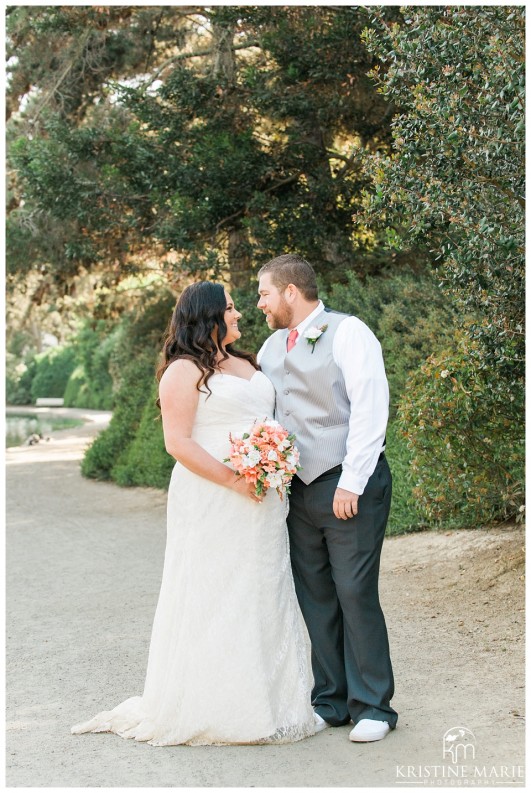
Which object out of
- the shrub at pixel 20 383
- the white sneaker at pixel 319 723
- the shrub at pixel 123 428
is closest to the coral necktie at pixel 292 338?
the white sneaker at pixel 319 723

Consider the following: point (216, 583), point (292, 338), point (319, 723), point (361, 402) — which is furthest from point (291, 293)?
point (319, 723)

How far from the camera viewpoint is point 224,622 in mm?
4340

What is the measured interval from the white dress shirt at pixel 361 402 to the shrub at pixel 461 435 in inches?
72.9

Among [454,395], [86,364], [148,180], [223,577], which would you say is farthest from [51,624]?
[86,364]

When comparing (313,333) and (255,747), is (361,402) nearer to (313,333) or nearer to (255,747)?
(313,333)

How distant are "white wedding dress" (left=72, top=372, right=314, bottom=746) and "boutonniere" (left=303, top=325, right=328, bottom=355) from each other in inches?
12.4

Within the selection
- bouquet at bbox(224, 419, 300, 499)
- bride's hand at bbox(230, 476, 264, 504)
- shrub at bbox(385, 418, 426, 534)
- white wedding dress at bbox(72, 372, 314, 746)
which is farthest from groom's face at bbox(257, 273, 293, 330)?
shrub at bbox(385, 418, 426, 534)

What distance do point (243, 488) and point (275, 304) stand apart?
912 millimetres

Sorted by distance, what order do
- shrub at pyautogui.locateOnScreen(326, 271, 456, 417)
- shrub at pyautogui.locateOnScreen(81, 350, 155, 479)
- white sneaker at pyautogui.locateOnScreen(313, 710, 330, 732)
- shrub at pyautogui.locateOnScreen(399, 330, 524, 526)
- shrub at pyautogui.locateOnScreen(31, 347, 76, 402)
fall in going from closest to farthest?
white sneaker at pyautogui.locateOnScreen(313, 710, 330, 732) → shrub at pyautogui.locateOnScreen(399, 330, 524, 526) → shrub at pyautogui.locateOnScreen(326, 271, 456, 417) → shrub at pyautogui.locateOnScreen(81, 350, 155, 479) → shrub at pyautogui.locateOnScreen(31, 347, 76, 402)

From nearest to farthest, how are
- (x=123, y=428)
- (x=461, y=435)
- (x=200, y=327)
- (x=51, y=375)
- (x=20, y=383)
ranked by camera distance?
1. (x=200, y=327)
2. (x=461, y=435)
3. (x=123, y=428)
4. (x=51, y=375)
5. (x=20, y=383)

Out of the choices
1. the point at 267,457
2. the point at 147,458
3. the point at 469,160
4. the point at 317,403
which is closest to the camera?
the point at 267,457

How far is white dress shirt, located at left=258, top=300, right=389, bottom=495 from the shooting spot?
4129 millimetres

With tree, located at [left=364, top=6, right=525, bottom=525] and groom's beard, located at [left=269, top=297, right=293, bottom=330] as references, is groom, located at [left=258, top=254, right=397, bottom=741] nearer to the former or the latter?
groom's beard, located at [left=269, top=297, right=293, bottom=330]

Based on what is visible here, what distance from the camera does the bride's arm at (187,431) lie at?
14.2ft
